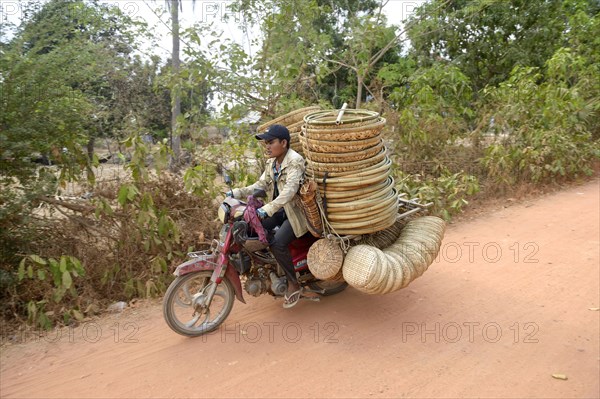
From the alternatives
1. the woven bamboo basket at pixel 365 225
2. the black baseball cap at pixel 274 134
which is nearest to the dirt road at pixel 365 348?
the woven bamboo basket at pixel 365 225

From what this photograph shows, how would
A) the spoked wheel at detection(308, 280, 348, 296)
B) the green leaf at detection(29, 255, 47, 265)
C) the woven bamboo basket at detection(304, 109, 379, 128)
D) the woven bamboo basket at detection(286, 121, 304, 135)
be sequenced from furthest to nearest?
1. the spoked wheel at detection(308, 280, 348, 296)
2. the woven bamboo basket at detection(286, 121, 304, 135)
3. the green leaf at detection(29, 255, 47, 265)
4. the woven bamboo basket at detection(304, 109, 379, 128)

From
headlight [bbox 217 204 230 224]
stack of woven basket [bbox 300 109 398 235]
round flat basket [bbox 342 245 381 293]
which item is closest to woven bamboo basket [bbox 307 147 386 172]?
stack of woven basket [bbox 300 109 398 235]

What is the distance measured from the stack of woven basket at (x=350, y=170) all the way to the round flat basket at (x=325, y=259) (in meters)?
0.13

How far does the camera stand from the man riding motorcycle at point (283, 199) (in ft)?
11.3

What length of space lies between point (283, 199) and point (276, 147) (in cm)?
44

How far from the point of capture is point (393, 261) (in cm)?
340

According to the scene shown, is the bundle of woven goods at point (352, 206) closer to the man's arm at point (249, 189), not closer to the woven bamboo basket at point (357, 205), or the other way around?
the woven bamboo basket at point (357, 205)

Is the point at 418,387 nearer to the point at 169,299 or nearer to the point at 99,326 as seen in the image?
the point at 169,299

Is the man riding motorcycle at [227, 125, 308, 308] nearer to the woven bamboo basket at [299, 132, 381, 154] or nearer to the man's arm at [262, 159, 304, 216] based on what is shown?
the man's arm at [262, 159, 304, 216]

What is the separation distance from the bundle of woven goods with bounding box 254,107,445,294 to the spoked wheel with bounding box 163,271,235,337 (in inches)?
31.5

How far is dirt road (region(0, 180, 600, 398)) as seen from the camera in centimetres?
295

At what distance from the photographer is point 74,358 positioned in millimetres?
3400
